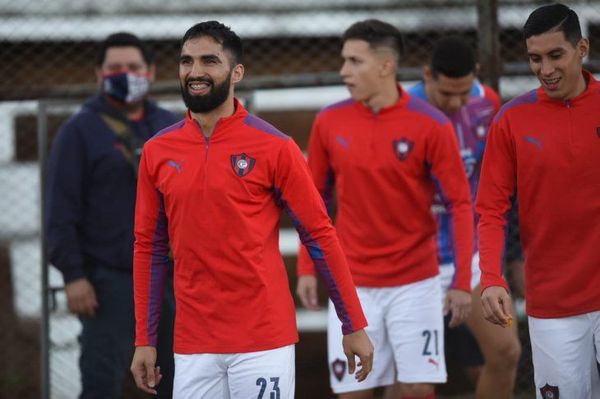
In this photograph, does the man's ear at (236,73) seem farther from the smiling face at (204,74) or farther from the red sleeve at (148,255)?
the red sleeve at (148,255)

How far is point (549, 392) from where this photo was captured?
199 inches

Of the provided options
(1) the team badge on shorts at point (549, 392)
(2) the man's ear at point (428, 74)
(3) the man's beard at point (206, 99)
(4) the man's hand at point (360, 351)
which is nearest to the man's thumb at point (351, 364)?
(4) the man's hand at point (360, 351)

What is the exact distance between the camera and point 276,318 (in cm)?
471

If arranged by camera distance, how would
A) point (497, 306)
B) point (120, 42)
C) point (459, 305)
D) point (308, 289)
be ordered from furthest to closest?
point (120, 42)
point (308, 289)
point (459, 305)
point (497, 306)

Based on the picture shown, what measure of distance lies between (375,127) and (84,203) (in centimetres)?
174

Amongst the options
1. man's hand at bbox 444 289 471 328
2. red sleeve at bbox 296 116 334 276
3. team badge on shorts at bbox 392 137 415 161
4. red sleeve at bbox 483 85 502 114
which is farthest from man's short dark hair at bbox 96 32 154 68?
man's hand at bbox 444 289 471 328

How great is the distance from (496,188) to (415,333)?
135cm

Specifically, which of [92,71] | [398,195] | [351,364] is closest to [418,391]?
[398,195]

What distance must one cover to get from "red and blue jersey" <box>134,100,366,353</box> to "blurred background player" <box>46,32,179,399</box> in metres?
1.63

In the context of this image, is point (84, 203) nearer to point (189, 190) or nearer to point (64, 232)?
point (64, 232)

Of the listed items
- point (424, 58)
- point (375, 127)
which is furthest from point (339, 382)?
point (424, 58)

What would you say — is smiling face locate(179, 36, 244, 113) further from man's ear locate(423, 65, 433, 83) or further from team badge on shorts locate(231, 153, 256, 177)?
man's ear locate(423, 65, 433, 83)

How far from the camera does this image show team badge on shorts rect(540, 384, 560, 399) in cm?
504

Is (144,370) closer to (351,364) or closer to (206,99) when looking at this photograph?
(351,364)
